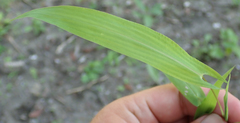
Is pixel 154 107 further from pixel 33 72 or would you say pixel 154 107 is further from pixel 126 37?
pixel 33 72

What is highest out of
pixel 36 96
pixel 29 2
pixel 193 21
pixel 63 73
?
pixel 193 21

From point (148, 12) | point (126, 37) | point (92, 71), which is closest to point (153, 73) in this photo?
point (92, 71)

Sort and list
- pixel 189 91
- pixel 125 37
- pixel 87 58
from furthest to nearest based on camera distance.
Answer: pixel 87 58 → pixel 189 91 → pixel 125 37

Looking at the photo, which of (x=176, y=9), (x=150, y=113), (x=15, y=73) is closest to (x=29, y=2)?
(x=15, y=73)

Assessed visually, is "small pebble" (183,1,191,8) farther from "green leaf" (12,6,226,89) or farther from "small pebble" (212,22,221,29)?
"green leaf" (12,6,226,89)

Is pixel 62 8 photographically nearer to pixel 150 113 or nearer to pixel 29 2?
pixel 150 113

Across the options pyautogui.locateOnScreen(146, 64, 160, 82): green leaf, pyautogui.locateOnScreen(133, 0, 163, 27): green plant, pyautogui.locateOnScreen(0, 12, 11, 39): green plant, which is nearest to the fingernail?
pyautogui.locateOnScreen(146, 64, 160, 82): green leaf
